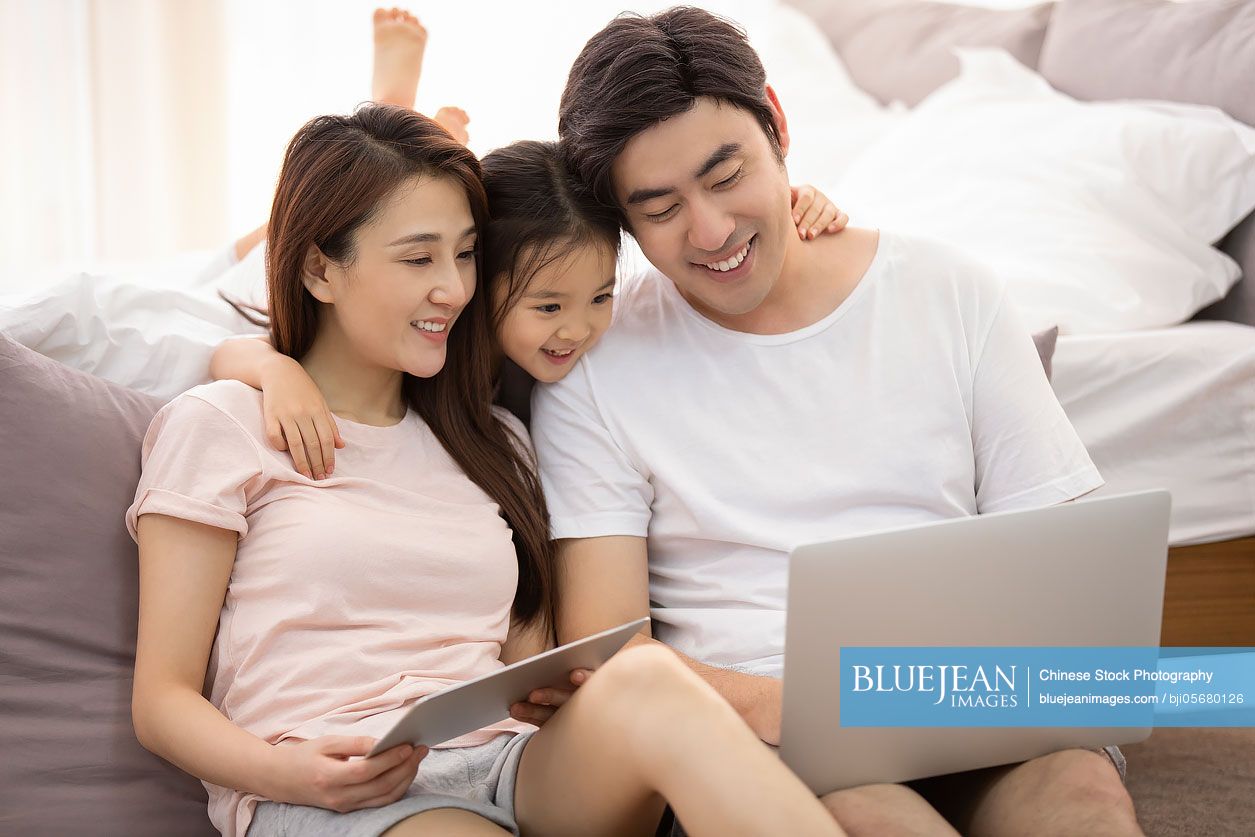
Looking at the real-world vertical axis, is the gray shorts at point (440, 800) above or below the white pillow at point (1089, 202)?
below

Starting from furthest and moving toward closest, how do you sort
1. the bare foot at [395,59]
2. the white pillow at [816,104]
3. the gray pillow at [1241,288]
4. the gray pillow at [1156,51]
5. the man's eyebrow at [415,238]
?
the white pillow at [816,104] < the gray pillow at [1156,51] < the gray pillow at [1241,288] < the bare foot at [395,59] < the man's eyebrow at [415,238]

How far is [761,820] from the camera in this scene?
86 centimetres

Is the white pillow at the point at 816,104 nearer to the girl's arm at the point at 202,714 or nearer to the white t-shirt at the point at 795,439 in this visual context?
the white t-shirt at the point at 795,439

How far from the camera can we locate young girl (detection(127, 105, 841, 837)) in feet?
3.18

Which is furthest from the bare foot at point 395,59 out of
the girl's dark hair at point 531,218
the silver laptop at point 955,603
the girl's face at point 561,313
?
the silver laptop at point 955,603

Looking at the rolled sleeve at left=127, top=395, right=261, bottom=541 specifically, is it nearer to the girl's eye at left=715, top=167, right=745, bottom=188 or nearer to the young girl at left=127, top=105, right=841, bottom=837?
the young girl at left=127, top=105, right=841, bottom=837

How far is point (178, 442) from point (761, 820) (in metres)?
0.67

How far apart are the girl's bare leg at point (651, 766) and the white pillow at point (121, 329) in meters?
0.64

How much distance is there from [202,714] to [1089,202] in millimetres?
1605

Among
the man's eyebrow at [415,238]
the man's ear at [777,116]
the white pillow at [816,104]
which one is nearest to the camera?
the man's eyebrow at [415,238]

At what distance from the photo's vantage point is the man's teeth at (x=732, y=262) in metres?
1.29

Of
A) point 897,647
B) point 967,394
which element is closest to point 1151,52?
point 967,394

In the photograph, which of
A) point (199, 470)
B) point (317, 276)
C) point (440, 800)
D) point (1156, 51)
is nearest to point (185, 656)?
point (199, 470)

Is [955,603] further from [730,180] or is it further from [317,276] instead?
[317,276]
